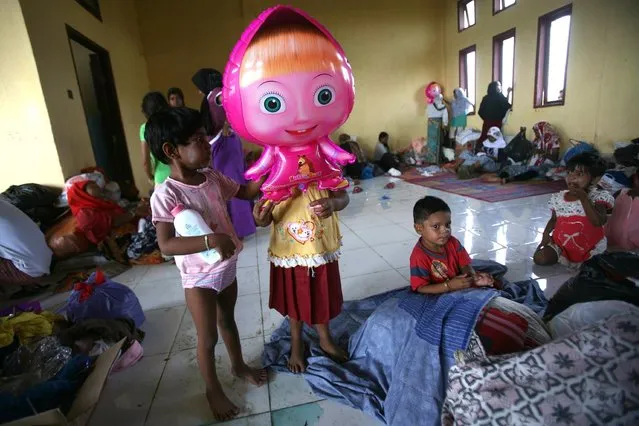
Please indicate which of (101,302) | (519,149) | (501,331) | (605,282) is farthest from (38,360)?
(519,149)

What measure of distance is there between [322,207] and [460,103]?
26.8 feet

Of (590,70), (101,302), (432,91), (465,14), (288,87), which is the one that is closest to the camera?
(288,87)

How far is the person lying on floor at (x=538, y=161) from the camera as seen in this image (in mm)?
5547

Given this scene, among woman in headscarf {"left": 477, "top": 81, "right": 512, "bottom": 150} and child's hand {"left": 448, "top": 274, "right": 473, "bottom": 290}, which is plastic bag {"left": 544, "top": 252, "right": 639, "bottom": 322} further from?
woman in headscarf {"left": 477, "top": 81, "right": 512, "bottom": 150}

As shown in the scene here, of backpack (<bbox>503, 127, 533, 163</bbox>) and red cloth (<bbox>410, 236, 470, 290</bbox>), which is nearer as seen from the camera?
red cloth (<bbox>410, 236, 470, 290</bbox>)

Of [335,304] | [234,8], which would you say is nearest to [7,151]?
[335,304]

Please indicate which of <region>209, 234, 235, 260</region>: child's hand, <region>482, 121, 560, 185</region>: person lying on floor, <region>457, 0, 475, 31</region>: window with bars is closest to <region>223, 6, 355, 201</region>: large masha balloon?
<region>209, 234, 235, 260</region>: child's hand

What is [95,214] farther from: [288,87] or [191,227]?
[288,87]

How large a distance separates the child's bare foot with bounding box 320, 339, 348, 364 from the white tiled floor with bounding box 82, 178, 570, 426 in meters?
0.18

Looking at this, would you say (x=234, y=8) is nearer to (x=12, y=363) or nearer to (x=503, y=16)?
(x=503, y=16)

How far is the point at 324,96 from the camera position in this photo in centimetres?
115

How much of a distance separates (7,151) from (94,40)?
2.41 metres

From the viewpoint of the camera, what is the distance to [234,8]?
7.80 m

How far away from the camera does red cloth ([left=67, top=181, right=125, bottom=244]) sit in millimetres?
3207
